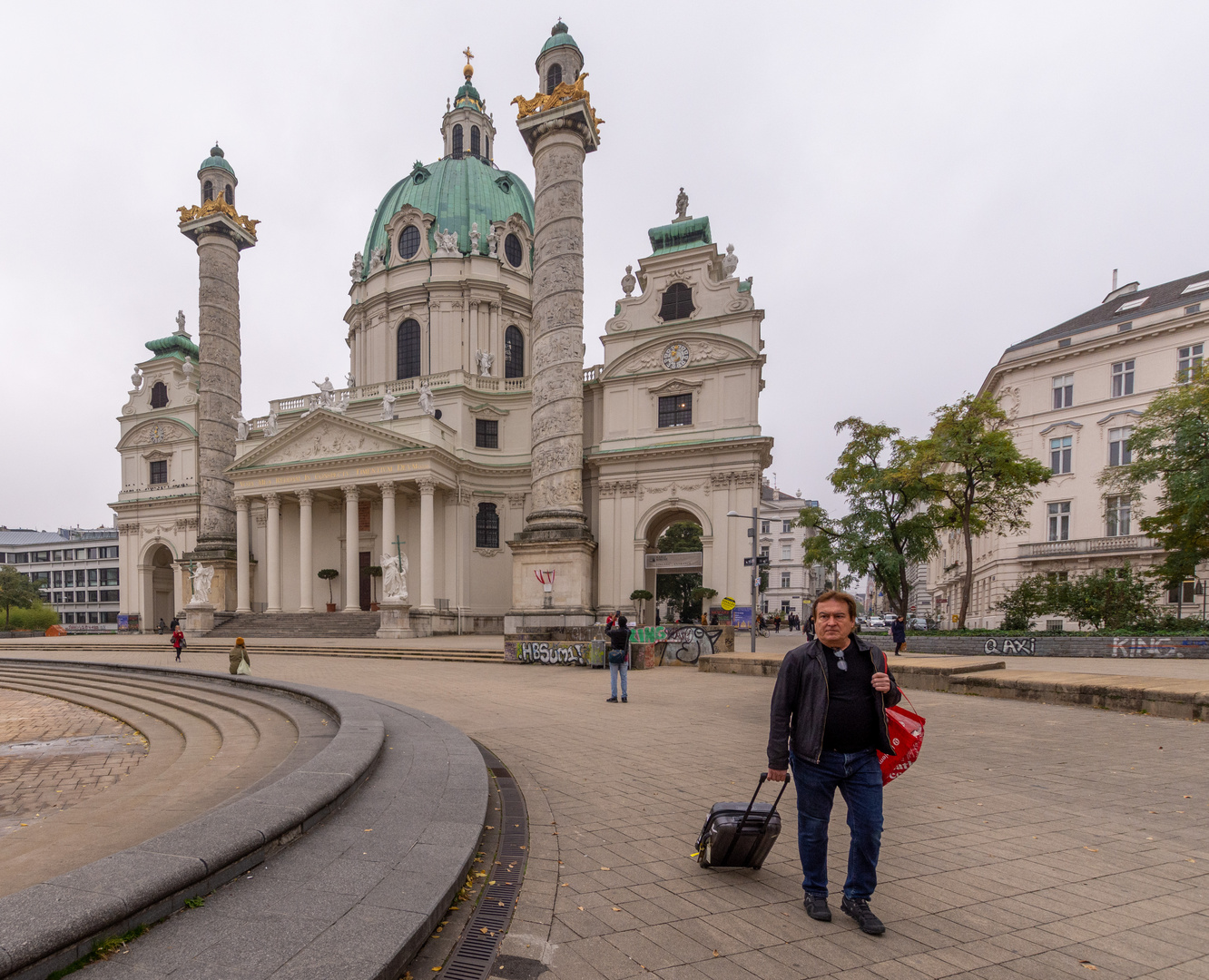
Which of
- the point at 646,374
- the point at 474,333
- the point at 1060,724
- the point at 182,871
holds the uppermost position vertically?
the point at 474,333

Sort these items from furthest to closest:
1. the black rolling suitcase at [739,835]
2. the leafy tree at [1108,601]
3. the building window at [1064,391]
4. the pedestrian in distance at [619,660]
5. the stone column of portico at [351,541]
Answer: the building window at [1064,391] < the stone column of portico at [351,541] < the leafy tree at [1108,601] < the pedestrian in distance at [619,660] < the black rolling suitcase at [739,835]

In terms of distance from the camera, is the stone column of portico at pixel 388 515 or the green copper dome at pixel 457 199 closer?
the stone column of portico at pixel 388 515

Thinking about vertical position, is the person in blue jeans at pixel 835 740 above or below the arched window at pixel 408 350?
below

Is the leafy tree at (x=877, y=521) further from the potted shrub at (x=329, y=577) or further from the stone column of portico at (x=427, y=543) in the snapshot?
the potted shrub at (x=329, y=577)

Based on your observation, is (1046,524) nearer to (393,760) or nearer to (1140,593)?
(1140,593)

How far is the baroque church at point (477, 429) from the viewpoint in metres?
28.9

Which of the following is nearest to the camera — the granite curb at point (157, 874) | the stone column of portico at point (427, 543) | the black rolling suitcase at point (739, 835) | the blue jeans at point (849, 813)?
the granite curb at point (157, 874)

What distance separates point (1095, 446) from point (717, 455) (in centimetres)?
2186

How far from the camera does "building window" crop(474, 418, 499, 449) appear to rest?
4219 centimetres

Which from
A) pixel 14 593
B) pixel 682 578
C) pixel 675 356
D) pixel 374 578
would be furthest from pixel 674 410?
pixel 14 593

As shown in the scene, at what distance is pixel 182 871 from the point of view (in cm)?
323

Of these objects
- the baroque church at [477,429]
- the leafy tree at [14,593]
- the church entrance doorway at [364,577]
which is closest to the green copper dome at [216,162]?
the baroque church at [477,429]

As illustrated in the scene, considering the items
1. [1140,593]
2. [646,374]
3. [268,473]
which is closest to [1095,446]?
[1140,593]

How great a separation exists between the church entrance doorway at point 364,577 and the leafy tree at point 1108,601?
36.4 metres
